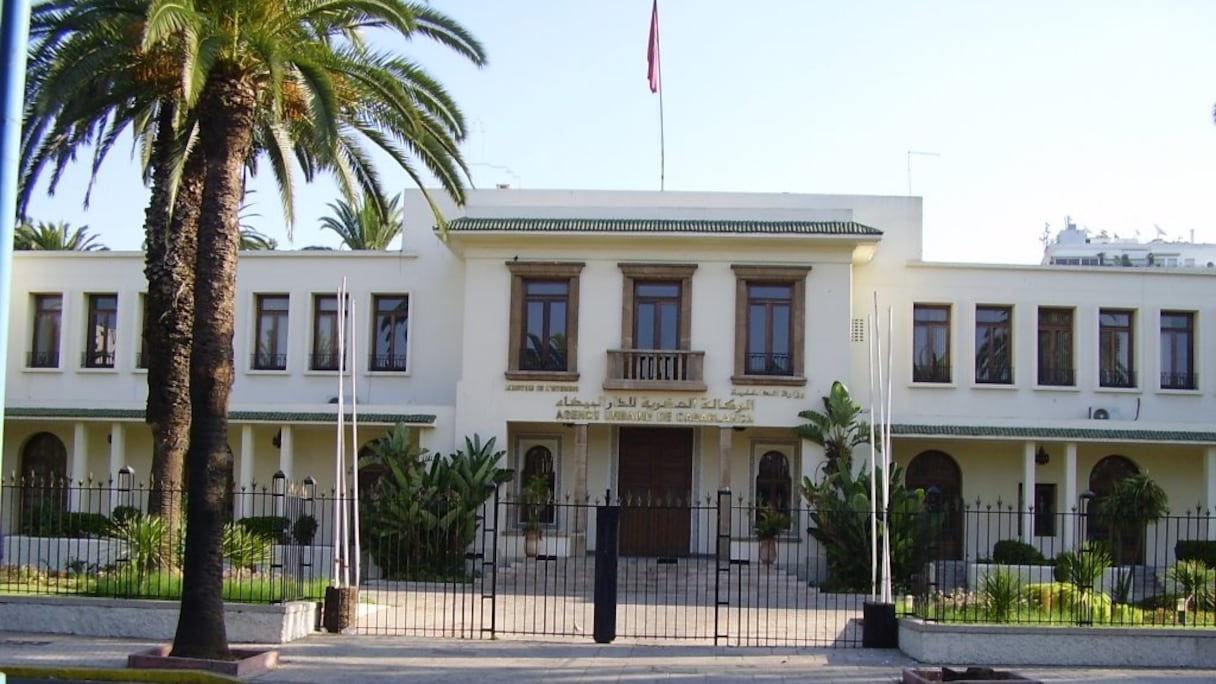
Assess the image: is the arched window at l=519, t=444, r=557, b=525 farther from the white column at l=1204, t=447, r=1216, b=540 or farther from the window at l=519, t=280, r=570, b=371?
the white column at l=1204, t=447, r=1216, b=540

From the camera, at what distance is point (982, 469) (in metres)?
29.9

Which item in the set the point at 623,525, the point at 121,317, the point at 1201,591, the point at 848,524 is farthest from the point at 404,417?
the point at 1201,591

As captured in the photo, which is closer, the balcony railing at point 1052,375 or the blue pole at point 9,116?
the blue pole at point 9,116

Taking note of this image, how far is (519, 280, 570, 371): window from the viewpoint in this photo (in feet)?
93.7

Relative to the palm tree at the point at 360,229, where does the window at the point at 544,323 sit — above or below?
below

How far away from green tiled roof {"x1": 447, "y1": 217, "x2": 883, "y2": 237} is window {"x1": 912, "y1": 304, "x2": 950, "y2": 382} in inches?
128

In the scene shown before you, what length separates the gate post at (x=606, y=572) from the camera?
55.9 ft

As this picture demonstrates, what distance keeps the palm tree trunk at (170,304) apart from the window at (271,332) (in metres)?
9.74

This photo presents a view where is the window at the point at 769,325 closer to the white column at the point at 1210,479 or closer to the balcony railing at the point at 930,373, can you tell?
the balcony railing at the point at 930,373

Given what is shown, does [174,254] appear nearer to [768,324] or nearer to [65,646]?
[65,646]

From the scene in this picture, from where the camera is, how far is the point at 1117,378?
98.1 feet

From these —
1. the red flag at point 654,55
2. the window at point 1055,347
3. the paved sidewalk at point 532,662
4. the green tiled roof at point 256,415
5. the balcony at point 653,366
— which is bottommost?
the paved sidewalk at point 532,662

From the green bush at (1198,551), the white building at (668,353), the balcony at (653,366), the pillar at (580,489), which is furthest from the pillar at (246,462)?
the green bush at (1198,551)

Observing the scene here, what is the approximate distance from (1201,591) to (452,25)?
1319 cm
